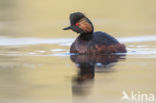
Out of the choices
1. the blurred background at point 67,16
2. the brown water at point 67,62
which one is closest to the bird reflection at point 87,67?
the brown water at point 67,62

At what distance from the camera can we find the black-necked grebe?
13906mm

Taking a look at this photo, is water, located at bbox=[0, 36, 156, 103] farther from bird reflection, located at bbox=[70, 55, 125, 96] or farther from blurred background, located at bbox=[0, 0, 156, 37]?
blurred background, located at bbox=[0, 0, 156, 37]

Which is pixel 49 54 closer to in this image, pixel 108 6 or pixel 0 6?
pixel 108 6

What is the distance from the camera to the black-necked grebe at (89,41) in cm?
1391

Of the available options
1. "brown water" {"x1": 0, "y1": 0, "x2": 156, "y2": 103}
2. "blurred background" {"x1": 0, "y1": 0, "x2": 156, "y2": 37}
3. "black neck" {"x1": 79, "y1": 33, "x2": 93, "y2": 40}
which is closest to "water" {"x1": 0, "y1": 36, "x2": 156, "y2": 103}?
"brown water" {"x1": 0, "y1": 0, "x2": 156, "y2": 103}

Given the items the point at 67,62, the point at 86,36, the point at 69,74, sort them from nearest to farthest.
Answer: the point at 69,74, the point at 67,62, the point at 86,36

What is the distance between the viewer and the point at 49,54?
1420 centimetres

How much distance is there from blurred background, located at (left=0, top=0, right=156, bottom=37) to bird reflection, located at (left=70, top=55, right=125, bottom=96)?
502 cm

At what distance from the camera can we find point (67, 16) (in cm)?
2448

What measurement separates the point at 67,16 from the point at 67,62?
12.0 metres

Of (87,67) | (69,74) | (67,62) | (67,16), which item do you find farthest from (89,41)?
(67,16)

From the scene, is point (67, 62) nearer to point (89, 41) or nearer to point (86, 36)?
point (89, 41)

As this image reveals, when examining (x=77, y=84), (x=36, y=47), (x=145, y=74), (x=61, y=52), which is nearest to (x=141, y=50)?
(x=61, y=52)

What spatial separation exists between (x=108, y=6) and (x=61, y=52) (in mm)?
12718
